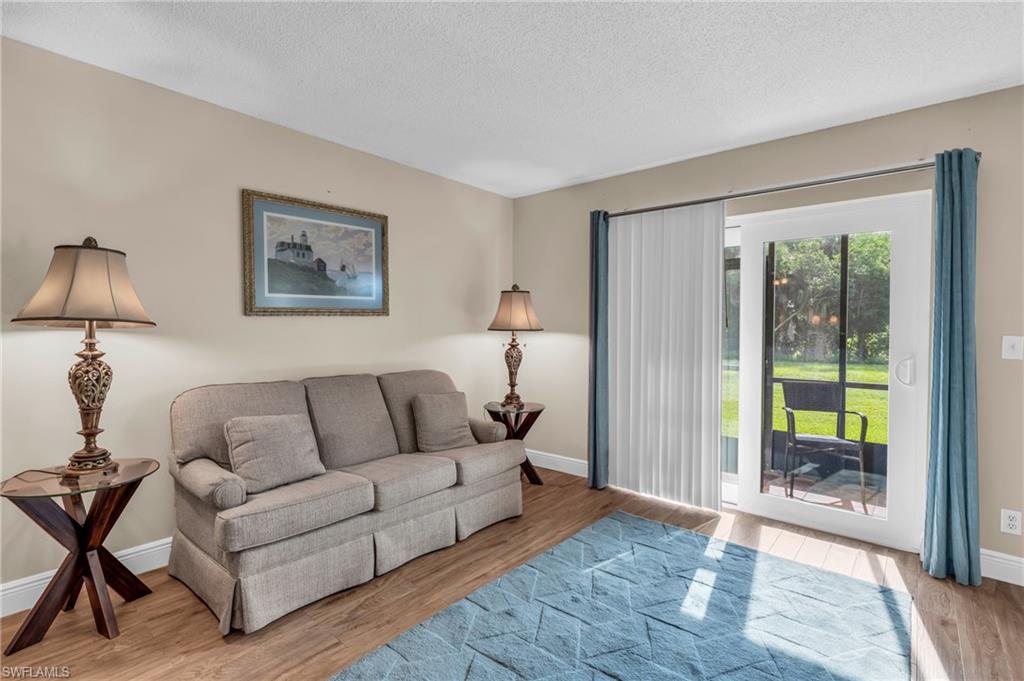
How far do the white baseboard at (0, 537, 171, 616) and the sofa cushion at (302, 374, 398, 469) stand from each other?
0.98 m

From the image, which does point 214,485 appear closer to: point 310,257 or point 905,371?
point 310,257

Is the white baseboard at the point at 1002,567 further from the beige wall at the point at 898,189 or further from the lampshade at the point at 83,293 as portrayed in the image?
the lampshade at the point at 83,293

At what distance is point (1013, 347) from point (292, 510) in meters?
3.66

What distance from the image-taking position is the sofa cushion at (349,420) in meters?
3.07

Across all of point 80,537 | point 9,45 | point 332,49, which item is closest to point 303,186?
point 332,49

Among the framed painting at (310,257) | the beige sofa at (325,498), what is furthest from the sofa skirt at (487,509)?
the framed painting at (310,257)

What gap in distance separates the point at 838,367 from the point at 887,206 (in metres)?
1.00

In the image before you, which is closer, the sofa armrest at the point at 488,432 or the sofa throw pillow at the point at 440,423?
the sofa throw pillow at the point at 440,423

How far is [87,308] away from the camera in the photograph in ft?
6.84

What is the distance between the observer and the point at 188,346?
9.39ft

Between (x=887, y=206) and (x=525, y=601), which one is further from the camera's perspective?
(x=887, y=206)

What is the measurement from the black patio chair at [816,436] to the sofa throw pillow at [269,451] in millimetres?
2962

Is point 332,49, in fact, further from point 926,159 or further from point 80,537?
point 926,159

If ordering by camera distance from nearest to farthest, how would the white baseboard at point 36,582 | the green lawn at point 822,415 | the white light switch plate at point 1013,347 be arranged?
the white baseboard at point 36,582 → the white light switch plate at point 1013,347 → the green lawn at point 822,415
